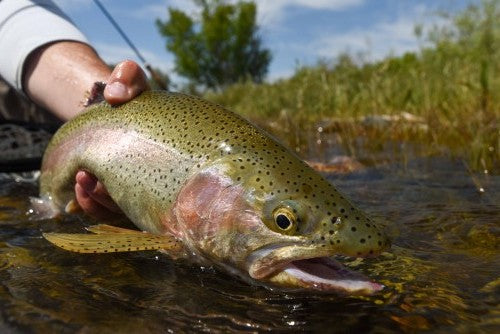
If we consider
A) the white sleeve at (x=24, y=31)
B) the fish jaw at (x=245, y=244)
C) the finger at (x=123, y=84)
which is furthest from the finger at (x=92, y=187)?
the white sleeve at (x=24, y=31)

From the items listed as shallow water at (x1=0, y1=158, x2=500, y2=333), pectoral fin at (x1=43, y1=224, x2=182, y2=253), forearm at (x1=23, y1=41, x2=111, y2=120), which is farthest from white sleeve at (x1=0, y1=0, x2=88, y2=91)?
pectoral fin at (x1=43, y1=224, x2=182, y2=253)

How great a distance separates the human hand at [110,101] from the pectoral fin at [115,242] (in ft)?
2.01

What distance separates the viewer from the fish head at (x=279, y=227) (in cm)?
191

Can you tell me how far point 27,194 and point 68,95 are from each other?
87 cm

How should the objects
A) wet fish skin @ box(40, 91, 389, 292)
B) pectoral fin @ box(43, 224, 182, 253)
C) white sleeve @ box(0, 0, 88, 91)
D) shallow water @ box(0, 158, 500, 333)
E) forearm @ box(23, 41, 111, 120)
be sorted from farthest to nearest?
white sleeve @ box(0, 0, 88, 91) → forearm @ box(23, 41, 111, 120) → pectoral fin @ box(43, 224, 182, 253) → wet fish skin @ box(40, 91, 389, 292) → shallow water @ box(0, 158, 500, 333)

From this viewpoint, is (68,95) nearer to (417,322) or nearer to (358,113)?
(417,322)

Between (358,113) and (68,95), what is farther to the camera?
(358,113)

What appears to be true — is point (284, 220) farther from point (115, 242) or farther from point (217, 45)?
point (217, 45)

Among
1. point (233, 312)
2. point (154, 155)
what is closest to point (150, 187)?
point (154, 155)

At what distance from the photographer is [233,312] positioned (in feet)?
6.29

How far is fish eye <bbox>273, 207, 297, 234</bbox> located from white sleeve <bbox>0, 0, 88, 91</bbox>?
279cm

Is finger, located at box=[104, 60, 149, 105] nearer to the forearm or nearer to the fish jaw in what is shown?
the fish jaw

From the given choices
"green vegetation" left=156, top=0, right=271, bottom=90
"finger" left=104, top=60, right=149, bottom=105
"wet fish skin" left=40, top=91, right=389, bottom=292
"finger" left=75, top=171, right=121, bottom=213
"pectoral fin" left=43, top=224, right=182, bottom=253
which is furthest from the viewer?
"green vegetation" left=156, top=0, right=271, bottom=90

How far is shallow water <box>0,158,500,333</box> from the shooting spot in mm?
1810
